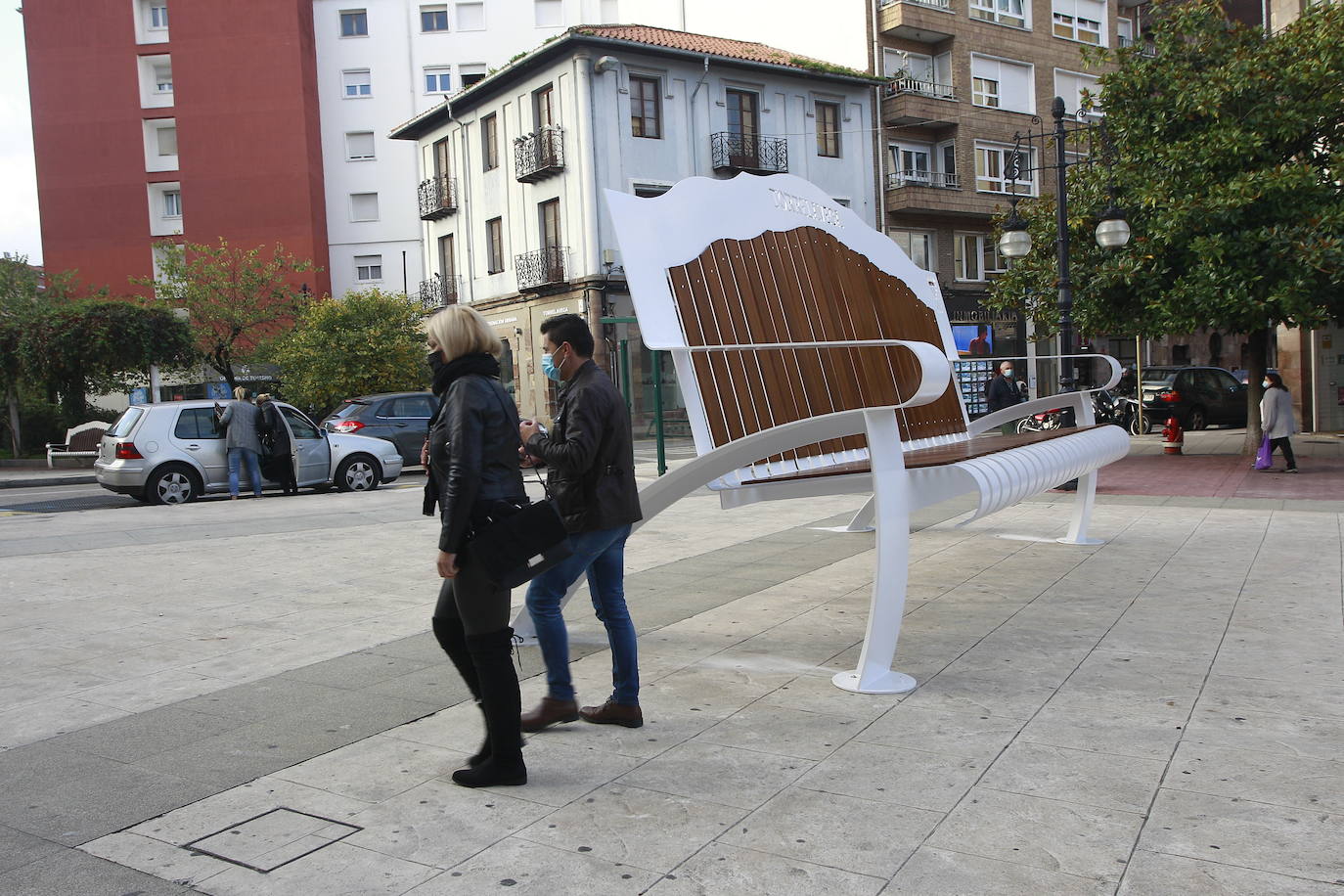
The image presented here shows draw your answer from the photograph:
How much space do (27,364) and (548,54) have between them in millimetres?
15463

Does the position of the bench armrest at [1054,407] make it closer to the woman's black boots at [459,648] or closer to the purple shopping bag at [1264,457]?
the woman's black boots at [459,648]

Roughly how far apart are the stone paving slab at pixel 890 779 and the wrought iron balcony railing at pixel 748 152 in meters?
26.4

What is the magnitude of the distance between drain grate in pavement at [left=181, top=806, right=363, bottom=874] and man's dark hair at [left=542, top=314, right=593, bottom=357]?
6.10ft

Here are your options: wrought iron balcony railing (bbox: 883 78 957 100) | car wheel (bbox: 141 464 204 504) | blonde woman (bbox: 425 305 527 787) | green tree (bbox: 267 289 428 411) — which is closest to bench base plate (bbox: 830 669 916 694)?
blonde woman (bbox: 425 305 527 787)

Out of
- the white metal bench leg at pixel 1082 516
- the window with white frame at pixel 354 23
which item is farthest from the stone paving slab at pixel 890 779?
the window with white frame at pixel 354 23

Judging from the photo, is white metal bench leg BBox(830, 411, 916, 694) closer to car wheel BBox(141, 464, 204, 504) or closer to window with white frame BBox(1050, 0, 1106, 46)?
car wheel BBox(141, 464, 204, 504)

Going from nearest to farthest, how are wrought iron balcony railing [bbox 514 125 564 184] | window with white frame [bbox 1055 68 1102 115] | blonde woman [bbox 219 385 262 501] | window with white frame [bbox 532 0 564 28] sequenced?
blonde woman [bbox 219 385 262 501]
wrought iron balcony railing [bbox 514 125 564 184]
window with white frame [bbox 1055 68 1102 115]
window with white frame [bbox 532 0 564 28]

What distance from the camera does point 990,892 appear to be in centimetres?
261

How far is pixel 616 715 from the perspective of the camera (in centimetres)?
402

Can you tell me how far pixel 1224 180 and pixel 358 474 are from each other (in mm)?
13014

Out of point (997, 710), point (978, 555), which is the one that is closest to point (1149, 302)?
point (978, 555)

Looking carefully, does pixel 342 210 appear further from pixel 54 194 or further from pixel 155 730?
pixel 155 730

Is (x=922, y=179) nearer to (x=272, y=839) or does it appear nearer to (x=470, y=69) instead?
(x=470, y=69)

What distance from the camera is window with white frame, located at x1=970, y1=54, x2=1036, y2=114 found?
34531 mm
